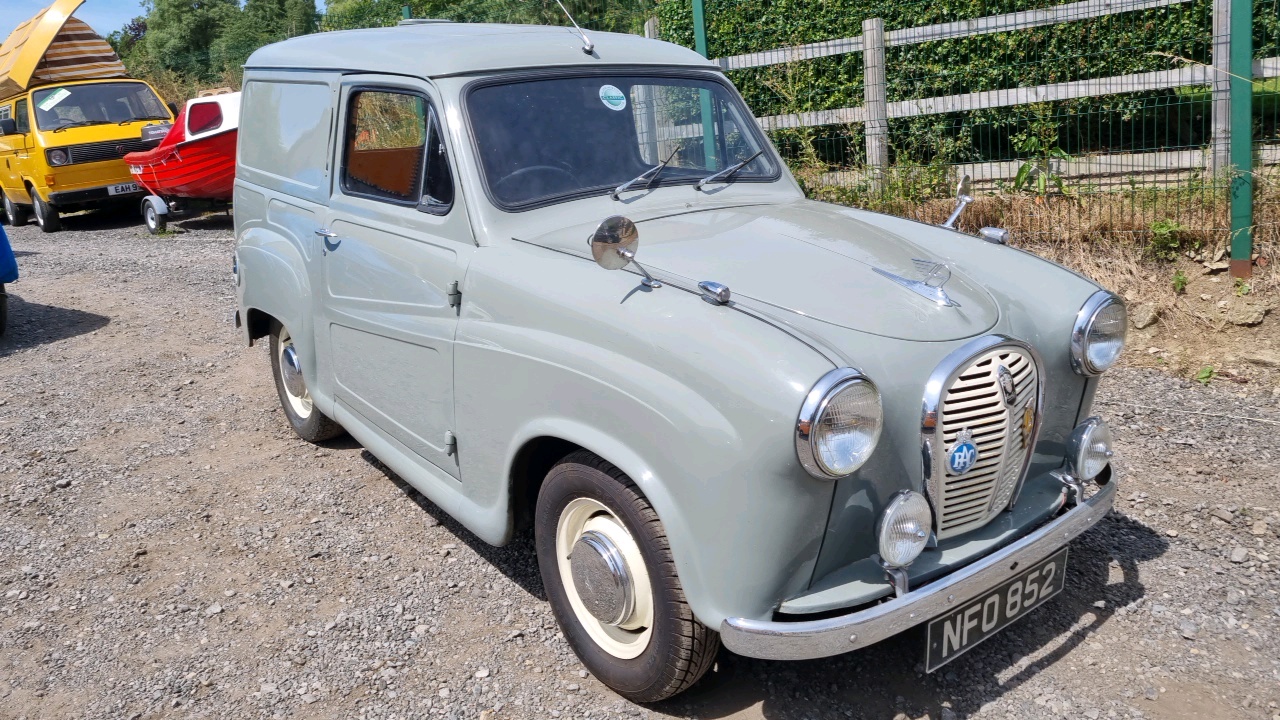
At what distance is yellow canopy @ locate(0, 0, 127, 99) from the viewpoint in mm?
13422

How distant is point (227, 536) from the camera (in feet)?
14.0

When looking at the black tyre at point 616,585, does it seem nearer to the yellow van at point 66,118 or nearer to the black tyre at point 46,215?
the yellow van at point 66,118

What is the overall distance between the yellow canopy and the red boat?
272 cm

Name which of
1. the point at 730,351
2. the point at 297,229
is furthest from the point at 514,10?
the point at 730,351

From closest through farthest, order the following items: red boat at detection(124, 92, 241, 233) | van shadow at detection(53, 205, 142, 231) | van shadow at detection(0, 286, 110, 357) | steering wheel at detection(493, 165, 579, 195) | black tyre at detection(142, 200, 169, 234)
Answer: steering wheel at detection(493, 165, 579, 195) → van shadow at detection(0, 286, 110, 357) → red boat at detection(124, 92, 241, 233) → black tyre at detection(142, 200, 169, 234) → van shadow at detection(53, 205, 142, 231)

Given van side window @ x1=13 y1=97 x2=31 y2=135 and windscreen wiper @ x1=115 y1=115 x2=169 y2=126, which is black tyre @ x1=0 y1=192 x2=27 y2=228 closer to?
van side window @ x1=13 y1=97 x2=31 y2=135

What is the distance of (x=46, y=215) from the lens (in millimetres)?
13609

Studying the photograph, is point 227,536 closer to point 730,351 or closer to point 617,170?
point 617,170

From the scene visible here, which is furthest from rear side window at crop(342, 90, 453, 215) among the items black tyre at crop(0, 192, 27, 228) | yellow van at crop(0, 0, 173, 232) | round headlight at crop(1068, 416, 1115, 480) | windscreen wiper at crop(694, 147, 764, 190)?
black tyre at crop(0, 192, 27, 228)

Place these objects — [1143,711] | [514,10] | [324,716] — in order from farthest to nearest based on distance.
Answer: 1. [514,10]
2. [324,716]
3. [1143,711]

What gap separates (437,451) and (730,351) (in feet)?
4.76

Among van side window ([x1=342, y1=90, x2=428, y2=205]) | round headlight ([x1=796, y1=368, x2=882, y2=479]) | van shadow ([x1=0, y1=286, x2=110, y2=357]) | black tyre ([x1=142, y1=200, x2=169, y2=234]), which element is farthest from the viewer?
black tyre ([x1=142, y1=200, x2=169, y2=234])

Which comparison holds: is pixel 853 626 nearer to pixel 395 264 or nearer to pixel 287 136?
pixel 395 264

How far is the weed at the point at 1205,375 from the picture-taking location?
17.2 feet
